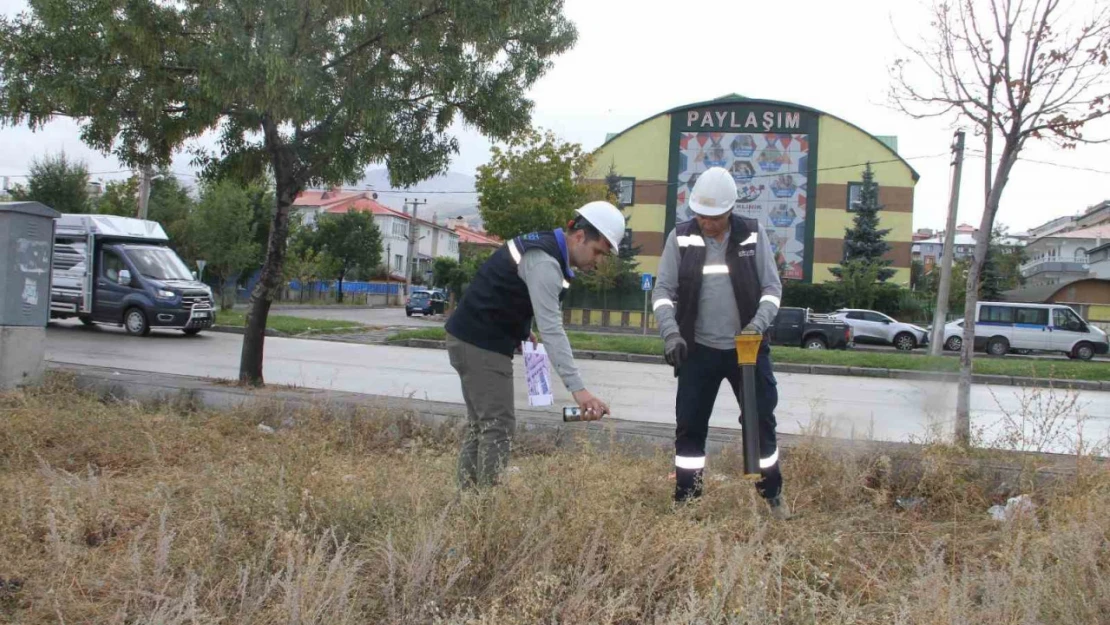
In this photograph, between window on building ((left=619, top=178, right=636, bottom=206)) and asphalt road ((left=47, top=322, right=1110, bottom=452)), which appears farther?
window on building ((left=619, top=178, right=636, bottom=206))

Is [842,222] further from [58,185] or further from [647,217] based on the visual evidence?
[58,185]

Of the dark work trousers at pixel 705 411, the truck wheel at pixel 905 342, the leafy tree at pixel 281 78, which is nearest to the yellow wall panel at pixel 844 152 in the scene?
the truck wheel at pixel 905 342

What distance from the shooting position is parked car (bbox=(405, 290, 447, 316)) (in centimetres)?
4181

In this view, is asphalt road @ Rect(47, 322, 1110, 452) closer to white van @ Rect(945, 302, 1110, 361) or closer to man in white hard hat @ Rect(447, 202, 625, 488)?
man in white hard hat @ Rect(447, 202, 625, 488)

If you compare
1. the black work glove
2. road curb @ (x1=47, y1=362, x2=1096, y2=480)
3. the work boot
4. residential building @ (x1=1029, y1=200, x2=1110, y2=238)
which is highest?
residential building @ (x1=1029, y1=200, x2=1110, y2=238)

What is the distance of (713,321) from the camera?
421cm

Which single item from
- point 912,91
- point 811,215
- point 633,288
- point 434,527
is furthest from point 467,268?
point 434,527

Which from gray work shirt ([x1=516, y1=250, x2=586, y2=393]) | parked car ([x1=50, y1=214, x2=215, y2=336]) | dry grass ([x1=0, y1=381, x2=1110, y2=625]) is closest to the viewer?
dry grass ([x1=0, y1=381, x2=1110, y2=625])

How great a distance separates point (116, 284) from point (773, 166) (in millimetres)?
38370

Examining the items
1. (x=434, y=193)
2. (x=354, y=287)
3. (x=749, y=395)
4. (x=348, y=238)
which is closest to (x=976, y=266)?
(x=749, y=395)

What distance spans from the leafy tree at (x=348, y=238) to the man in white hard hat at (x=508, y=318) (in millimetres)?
56027

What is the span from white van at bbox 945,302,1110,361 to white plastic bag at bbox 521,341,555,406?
27454 millimetres

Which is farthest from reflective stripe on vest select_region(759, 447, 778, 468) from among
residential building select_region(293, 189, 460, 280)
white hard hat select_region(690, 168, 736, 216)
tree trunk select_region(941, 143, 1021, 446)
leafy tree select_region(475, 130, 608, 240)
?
residential building select_region(293, 189, 460, 280)

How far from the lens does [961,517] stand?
170 inches
